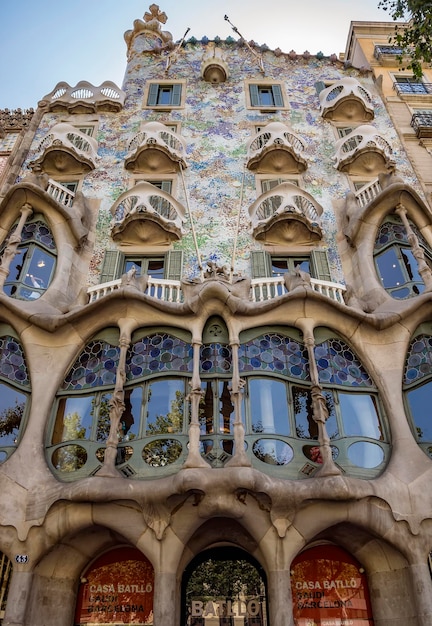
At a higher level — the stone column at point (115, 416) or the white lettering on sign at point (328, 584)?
the stone column at point (115, 416)

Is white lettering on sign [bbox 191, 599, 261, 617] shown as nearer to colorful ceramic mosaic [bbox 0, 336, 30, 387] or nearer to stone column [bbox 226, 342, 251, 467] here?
stone column [bbox 226, 342, 251, 467]

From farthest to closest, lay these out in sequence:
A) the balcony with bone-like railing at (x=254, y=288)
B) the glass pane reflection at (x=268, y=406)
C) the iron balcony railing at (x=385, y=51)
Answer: the iron balcony railing at (x=385, y=51)
the balcony with bone-like railing at (x=254, y=288)
the glass pane reflection at (x=268, y=406)

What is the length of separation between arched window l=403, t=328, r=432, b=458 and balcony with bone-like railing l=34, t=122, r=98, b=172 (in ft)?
40.8

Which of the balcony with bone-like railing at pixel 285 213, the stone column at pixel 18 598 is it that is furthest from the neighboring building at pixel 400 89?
the stone column at pixel 18 598

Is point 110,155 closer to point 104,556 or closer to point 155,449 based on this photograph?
point 155,449

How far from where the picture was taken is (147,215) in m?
14.3

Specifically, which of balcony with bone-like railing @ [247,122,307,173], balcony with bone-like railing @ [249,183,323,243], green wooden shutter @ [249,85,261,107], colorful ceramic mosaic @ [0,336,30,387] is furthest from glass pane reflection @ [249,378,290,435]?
green wooden shutter @ [249,85,261,107]

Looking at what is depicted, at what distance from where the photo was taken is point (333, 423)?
10.6m

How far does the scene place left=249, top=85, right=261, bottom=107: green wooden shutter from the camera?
19806 millimetres

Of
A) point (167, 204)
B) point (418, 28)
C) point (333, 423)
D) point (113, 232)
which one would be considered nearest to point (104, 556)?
point (333, 423)

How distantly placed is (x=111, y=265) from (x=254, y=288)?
15.1ft

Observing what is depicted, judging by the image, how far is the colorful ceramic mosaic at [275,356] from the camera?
11.0m

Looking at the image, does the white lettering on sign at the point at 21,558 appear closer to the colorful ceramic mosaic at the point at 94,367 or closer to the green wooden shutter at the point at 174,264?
the colorful ceramic mosaic at the point at 94,367

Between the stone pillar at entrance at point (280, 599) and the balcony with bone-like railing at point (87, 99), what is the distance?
58.6 feet
